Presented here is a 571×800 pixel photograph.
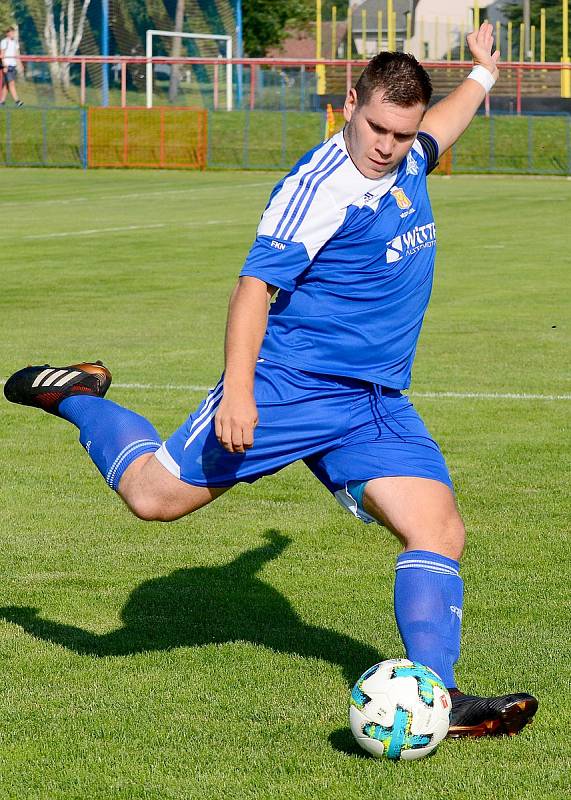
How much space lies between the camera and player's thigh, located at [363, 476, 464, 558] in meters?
4.51

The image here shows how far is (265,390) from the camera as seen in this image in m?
4.59

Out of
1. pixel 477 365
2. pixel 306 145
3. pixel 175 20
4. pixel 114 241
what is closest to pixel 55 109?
pixel 306 145

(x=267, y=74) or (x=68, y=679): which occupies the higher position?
(x=267, y=74)

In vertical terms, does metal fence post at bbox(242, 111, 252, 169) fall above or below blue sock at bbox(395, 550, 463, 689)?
above

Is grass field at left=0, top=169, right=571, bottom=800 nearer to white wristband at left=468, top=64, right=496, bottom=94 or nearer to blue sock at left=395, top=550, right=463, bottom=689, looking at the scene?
blue sock at left=395, top=550, right=463, bottom=689

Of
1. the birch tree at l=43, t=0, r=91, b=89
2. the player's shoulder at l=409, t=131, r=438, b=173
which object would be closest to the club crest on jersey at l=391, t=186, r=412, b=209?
the player's shoulder at l=409, t=131, r=438, b=173

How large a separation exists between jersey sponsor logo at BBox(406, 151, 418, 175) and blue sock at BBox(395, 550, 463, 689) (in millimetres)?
1277

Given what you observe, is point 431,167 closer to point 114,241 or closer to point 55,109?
point 114,241

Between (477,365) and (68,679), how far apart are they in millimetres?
7412

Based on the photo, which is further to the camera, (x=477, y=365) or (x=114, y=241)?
(x=114, y=241)

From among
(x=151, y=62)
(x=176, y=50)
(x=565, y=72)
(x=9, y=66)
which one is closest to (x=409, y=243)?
(x=151, y=62)

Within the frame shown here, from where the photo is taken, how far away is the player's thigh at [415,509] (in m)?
4.51

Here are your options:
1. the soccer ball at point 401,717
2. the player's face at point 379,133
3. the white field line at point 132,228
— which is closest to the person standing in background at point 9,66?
the white field line at point 132,228

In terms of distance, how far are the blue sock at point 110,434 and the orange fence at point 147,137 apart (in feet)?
133
